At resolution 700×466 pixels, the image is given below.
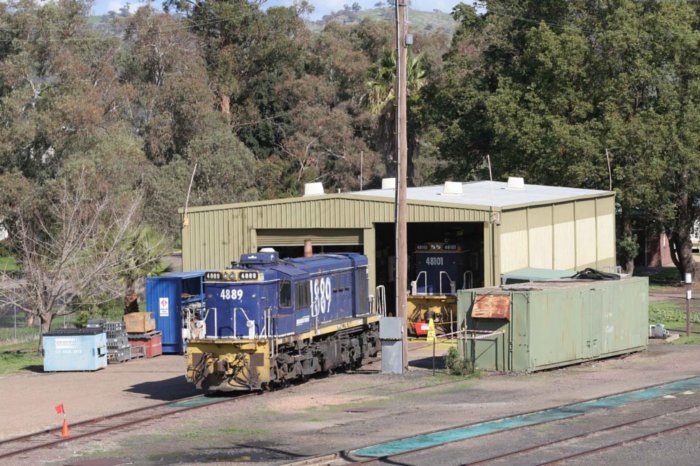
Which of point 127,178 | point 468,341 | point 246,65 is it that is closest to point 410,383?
point 468,341

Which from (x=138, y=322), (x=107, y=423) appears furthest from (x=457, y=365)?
(x=138, y=322)

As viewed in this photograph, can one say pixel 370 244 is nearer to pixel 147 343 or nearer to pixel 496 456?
pixel 147 343

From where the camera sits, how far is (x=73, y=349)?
30.9 metres

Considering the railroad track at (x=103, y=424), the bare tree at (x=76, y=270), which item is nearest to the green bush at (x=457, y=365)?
the railroad track at (x=103, y=424)

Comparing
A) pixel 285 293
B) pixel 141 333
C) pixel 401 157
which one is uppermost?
pixel 401 157

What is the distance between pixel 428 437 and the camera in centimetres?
1931

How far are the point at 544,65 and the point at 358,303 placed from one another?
107 feet

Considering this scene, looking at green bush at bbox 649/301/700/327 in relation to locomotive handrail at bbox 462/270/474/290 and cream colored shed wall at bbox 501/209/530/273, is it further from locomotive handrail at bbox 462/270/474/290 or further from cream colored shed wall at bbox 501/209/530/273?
locomotive handrail at bbox 462/270/474/290

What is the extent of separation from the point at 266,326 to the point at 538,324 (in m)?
7.26

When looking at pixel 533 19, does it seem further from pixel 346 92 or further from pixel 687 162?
pixel 346 92

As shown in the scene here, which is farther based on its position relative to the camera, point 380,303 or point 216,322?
point 380,303

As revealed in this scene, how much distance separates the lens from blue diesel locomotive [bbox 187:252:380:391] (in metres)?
24.7

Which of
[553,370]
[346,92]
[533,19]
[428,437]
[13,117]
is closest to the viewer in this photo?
[428,437]

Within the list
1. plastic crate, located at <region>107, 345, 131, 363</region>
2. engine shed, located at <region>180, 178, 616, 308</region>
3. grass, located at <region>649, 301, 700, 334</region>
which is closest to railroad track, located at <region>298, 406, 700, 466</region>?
plastic crate, located at <region>107, 345, 131, 363</region>
